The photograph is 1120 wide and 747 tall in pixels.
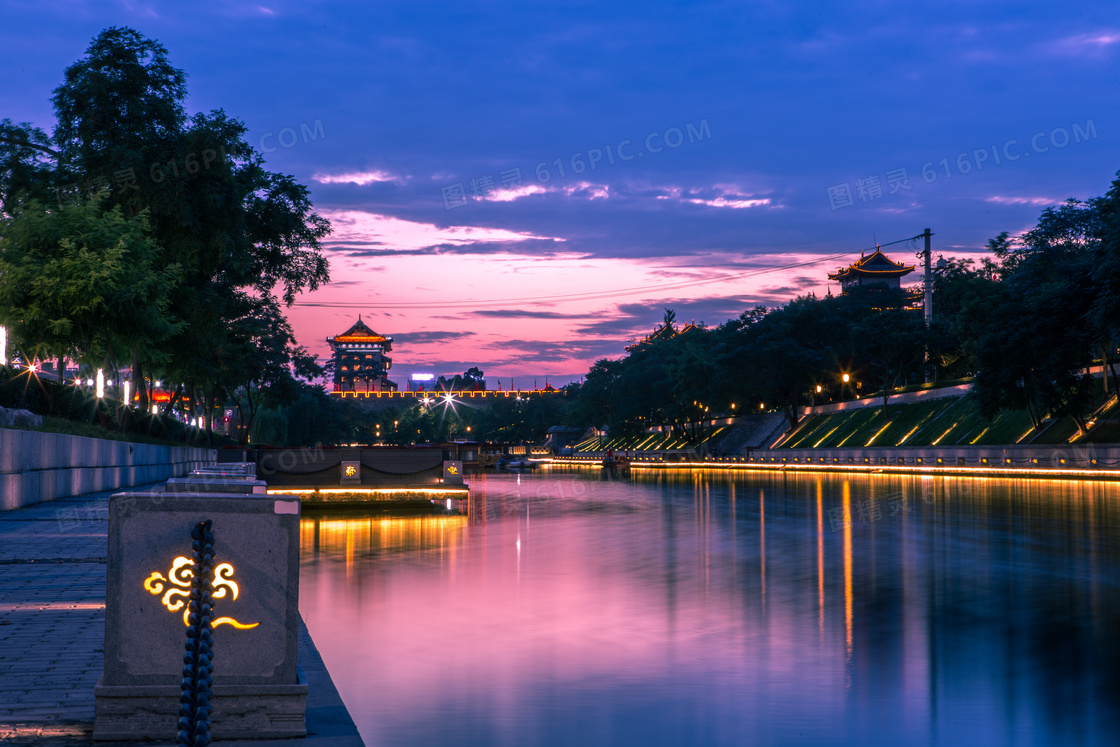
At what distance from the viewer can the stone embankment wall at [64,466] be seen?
2031cm

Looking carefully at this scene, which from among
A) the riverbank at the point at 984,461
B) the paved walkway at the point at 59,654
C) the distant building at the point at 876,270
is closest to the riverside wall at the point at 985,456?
the riverbank at the point at 984,461

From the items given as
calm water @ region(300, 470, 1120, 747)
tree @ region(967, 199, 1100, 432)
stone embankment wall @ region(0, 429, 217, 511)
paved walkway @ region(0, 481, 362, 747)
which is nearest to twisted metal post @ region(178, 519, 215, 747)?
paved walkway @ region(0, 481, 362, 747)

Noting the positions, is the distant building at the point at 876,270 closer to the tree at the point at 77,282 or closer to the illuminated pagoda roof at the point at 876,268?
the illuminated pagoda roof at the point at 876,268

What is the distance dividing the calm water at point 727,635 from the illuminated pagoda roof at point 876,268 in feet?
431

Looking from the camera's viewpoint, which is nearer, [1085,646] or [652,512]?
[1085,646]

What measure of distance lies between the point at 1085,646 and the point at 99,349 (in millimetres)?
26322

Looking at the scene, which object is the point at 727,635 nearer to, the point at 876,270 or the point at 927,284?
the point at 927,284

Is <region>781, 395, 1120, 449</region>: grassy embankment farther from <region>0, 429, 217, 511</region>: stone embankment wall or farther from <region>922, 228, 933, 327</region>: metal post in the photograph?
<region>0, 429, 217, 511</region>: stone embankment wall

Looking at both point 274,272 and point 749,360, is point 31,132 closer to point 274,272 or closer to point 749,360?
point 274,272

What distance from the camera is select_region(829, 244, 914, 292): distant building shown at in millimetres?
147375

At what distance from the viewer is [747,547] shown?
59.6 ft

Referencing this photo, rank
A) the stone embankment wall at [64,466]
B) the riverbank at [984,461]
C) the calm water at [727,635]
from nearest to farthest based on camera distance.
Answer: the calm water at [727,635] → the stone embankment wall at [64,466] → the riverbank at [984,461]

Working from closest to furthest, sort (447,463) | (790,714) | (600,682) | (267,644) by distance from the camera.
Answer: (267,644) < (790,714) < (600,682) < (447,463)

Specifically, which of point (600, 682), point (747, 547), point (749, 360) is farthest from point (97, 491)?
point (749, 360)
